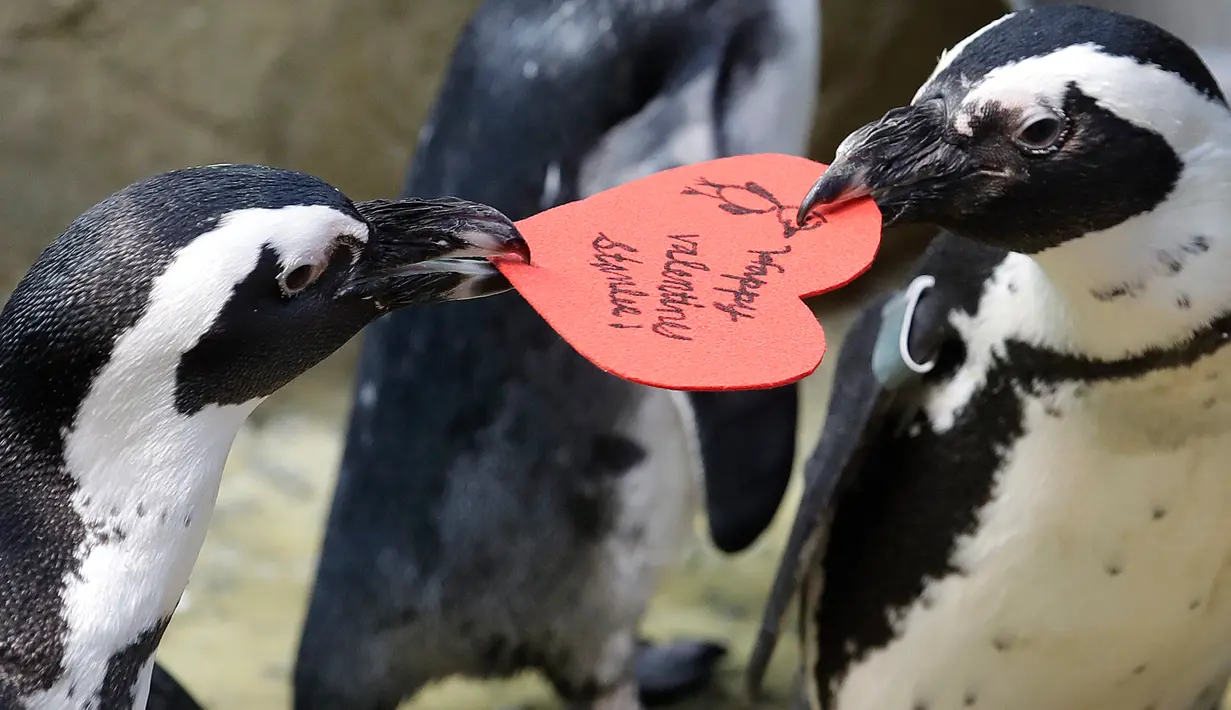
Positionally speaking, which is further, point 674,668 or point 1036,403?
point 674,668

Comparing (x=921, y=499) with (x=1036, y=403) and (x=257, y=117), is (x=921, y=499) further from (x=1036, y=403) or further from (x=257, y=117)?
(x=257, y=117)

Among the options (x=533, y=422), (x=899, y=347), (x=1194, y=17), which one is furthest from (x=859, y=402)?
(x=1194, y=17)

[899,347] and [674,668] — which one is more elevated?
[899,347]

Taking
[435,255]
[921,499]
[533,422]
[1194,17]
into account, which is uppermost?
[435,255]

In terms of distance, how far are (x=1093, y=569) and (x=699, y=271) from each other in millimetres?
391

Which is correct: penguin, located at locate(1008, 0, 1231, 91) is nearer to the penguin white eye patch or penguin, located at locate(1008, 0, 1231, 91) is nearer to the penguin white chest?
the penguin white chest

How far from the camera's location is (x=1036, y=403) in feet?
2.72

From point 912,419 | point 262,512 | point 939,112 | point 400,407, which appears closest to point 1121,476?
point 912,419

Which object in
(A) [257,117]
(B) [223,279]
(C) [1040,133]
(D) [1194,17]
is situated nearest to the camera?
(B) [223,279]

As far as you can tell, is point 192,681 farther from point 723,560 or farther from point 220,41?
point 220,41

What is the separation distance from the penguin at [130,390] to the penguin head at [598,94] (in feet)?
1.65

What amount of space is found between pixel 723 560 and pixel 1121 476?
3.24 feet

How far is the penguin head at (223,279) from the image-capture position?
1.88 feet

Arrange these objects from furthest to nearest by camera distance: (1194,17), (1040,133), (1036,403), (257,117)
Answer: (257,117) < (1194,17) < (1036,403) < (1040,133)
